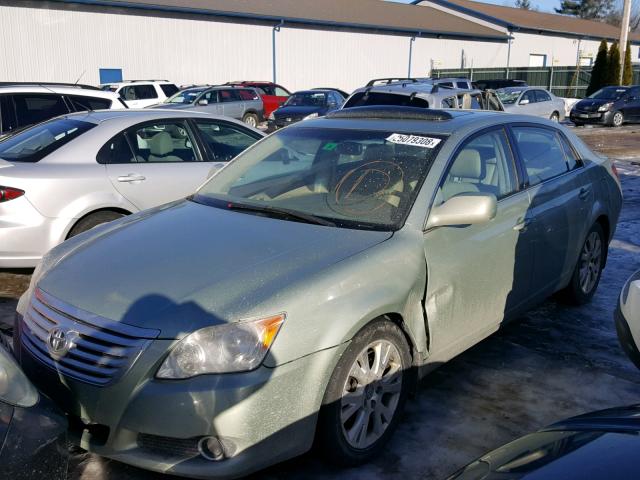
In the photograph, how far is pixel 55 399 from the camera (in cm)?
290

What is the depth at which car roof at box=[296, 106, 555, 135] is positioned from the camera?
409 cm

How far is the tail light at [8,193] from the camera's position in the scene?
5.42m

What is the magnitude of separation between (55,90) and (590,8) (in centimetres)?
8469

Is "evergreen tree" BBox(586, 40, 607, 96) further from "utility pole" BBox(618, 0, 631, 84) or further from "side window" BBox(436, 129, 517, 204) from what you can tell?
"side window" BBox(436, 129, 517, 204)

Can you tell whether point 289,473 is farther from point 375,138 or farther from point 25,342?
point 375,138

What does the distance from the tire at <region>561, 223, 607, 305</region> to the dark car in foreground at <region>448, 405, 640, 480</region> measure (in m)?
2.96

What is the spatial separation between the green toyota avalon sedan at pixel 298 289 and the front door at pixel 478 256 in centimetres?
1

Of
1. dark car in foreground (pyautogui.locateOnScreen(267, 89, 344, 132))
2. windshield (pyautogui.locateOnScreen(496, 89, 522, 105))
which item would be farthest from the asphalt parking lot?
windshield (pyautogui.locateOnScreen(496, 89, 522, 105))

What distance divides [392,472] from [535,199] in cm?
214

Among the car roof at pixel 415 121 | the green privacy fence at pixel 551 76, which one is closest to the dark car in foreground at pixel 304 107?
the car roof at pixel 415 121

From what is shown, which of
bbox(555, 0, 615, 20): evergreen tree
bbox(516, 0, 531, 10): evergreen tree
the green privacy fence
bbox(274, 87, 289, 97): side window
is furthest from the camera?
bbox(516, 0, 531, 10): evergreen tree

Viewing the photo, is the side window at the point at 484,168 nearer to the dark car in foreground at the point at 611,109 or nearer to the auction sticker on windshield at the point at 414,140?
the auction sticker on windshield at the point at 414,140

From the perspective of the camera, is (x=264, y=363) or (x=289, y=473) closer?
(x=264, y=363)

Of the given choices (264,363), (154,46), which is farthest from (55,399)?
(154,46)
